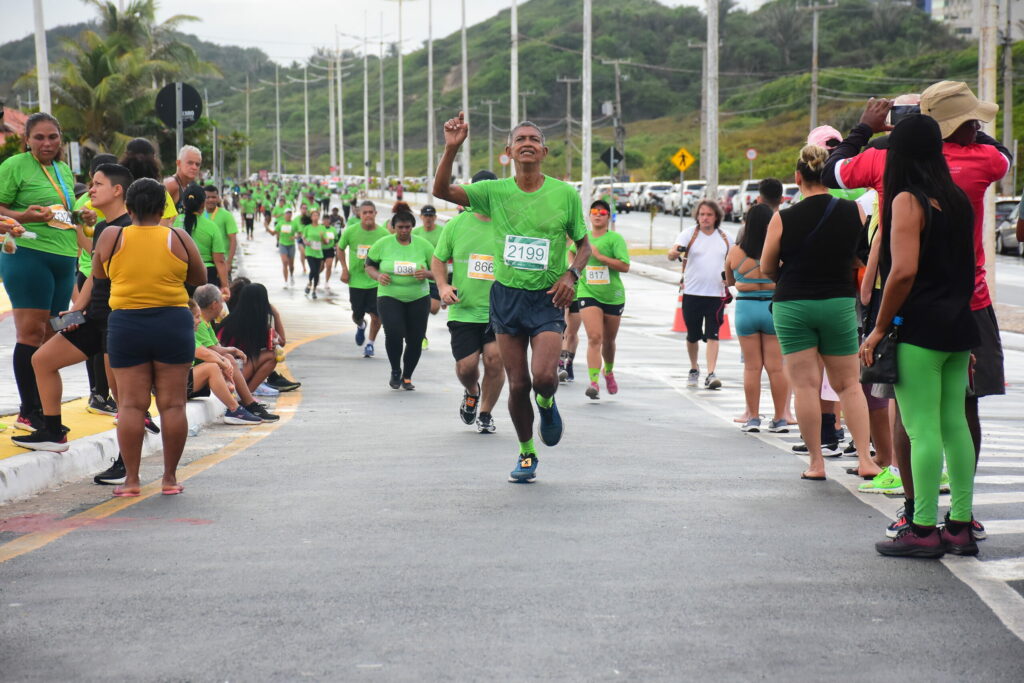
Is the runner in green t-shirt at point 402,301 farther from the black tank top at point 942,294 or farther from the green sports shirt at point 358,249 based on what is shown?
the black tank top at point 942,294

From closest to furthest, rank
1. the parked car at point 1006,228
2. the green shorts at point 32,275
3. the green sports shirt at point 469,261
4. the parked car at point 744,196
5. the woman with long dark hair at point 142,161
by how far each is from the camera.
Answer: the green shorts at point 32,275 < the woman with long dark hair at point 142,161 < the green sports shirt at point 469,261 < the parked car at point 1006,228 < the parked car at point 744,196

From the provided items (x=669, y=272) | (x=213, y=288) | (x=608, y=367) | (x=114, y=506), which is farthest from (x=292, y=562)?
(x=669, y=272)

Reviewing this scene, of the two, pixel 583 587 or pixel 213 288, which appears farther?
pixel 213 288

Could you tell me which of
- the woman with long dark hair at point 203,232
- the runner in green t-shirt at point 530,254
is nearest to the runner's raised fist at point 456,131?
the runner in green t-shirt at point 530,254

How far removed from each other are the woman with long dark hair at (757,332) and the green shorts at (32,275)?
4.82m

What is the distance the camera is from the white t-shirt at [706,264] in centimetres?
1380

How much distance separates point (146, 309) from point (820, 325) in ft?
12.5

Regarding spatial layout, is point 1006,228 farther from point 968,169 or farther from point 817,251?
point 968,169

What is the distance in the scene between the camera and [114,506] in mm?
7211

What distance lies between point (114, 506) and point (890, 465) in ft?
14.3

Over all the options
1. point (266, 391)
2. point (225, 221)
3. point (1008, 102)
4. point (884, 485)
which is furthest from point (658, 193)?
point (884, 485)

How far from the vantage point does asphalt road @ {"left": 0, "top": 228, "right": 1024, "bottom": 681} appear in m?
4.43

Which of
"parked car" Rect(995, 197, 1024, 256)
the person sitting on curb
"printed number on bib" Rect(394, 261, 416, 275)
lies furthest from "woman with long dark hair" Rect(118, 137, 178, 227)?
"parked car" Rect(995, 197, 1024, 256)

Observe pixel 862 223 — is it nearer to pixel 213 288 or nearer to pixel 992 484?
pixel 992 484
